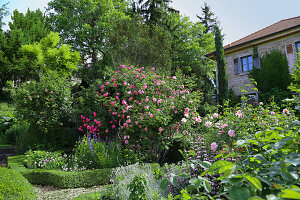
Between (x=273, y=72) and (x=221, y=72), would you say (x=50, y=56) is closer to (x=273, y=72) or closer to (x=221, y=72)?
(x=221, y=72)

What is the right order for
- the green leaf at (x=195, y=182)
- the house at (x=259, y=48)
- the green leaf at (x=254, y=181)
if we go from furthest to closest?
the house at (x=259, y=48)
the green leaf at (x=195, y=182)
the green leaf at (x=254, y=181)

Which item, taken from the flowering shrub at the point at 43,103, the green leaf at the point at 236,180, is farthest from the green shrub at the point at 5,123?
the green leaf at the point at 236,180

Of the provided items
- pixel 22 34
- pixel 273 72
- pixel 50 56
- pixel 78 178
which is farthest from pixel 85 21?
pixel 78 178

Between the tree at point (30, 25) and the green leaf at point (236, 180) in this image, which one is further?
the tree at point (30, 25)

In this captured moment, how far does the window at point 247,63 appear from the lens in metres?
15.1

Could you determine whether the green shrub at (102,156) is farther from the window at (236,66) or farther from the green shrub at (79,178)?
the window at (236,66)

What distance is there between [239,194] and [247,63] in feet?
53.0

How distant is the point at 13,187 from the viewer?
3148mm

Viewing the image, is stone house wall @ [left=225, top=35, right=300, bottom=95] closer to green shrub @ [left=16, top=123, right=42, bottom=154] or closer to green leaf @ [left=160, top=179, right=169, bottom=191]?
green shrub @ [left=16, top=123, right=42, bottom=154]

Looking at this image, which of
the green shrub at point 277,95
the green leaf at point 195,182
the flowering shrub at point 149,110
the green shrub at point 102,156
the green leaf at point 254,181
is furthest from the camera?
the green shrub at point 277,95

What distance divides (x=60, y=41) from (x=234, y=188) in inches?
903

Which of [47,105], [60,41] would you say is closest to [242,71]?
[47,105]

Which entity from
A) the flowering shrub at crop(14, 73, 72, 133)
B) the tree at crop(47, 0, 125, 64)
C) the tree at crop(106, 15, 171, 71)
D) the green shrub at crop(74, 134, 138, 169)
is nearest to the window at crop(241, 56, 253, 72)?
the tree at crop(106, 15, 171, 71)

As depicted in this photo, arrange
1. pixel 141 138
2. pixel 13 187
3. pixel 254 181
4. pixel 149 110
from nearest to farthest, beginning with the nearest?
1. pixel 254 181
2. pixel 13 187
3. pixel 149 110
4. pixel 141 138
